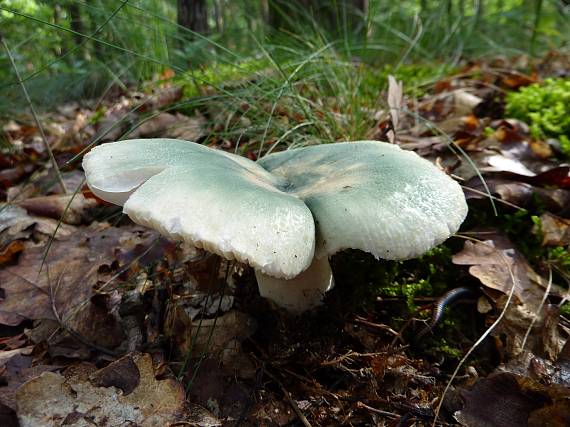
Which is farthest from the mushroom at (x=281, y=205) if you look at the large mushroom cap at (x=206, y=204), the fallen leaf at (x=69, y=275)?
the fallen leaf at (x=69, y=275)

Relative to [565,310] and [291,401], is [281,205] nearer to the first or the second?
[291,401]

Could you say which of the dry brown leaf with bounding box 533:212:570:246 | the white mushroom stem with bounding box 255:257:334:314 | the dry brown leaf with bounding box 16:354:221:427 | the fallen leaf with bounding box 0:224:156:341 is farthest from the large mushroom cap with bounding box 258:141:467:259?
the fallen leaf with bounding box 0:224:156:341

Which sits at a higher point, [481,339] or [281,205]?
[281,205]

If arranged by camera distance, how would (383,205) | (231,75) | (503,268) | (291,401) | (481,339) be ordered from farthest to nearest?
(231,75), (503,268), (481,339), (291,401), (383,205)

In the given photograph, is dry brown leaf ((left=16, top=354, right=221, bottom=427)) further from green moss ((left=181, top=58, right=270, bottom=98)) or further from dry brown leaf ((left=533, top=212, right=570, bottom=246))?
green moss ((left=181, top=58, right=270, bottom=98))

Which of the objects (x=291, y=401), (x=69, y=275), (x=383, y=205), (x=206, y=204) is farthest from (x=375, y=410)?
(x=69, y=275)

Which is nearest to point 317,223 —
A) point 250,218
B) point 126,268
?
point 250,218
